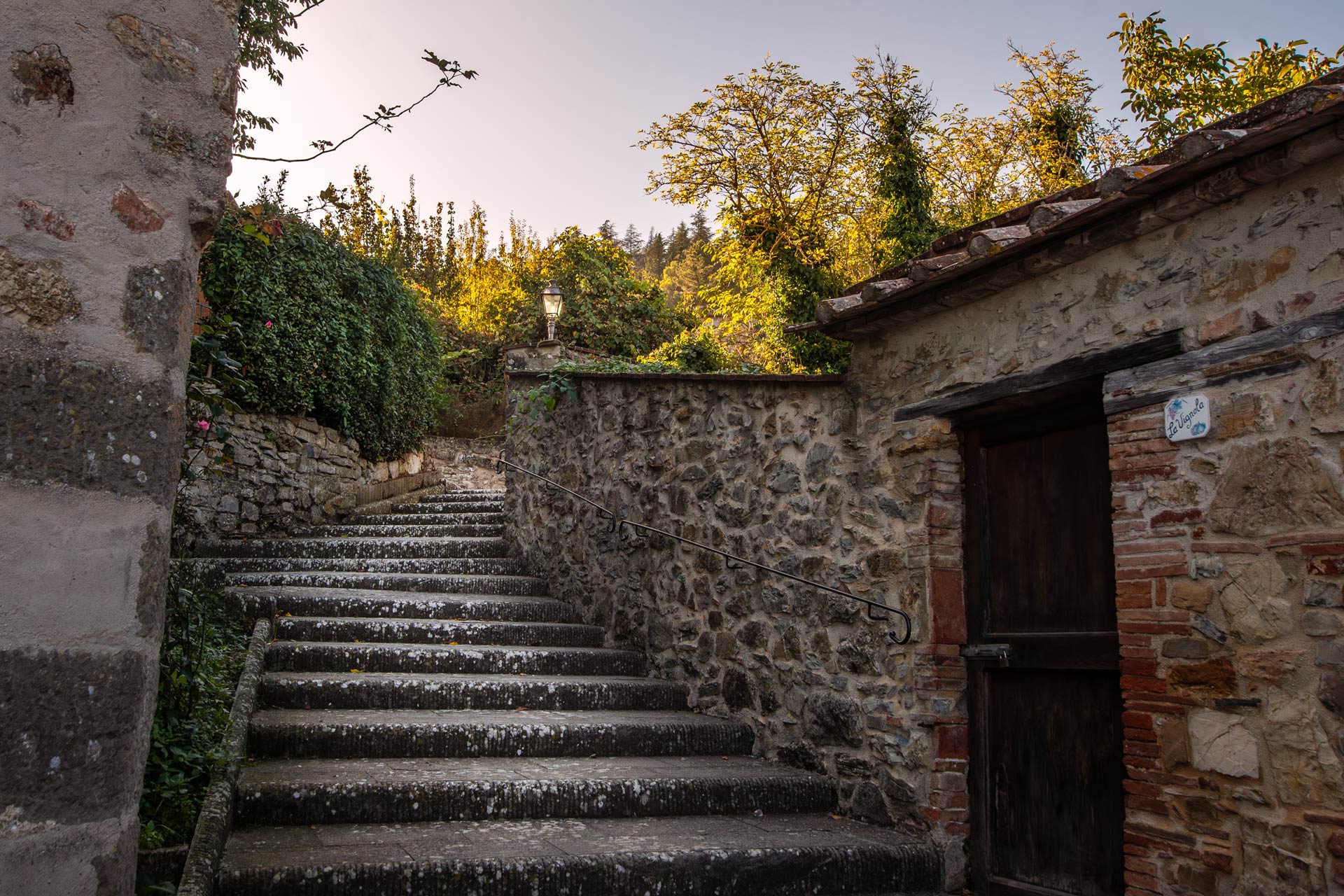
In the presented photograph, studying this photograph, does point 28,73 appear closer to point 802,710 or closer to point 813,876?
point 813,876

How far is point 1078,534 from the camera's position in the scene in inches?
151

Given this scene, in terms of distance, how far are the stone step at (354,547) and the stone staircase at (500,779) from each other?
5.39 ft

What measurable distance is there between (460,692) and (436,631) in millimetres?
978

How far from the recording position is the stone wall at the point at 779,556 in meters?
4.32

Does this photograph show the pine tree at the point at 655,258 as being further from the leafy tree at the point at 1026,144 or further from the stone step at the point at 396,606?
the stone step at the point at 396,606

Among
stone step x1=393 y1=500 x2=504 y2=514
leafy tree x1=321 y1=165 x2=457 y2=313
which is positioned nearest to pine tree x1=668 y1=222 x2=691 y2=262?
leafy tree x1=321 y1=165 x2=457 y2=313

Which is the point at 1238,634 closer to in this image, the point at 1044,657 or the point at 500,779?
the point at 1044,657

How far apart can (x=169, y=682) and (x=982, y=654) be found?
11.4 feet

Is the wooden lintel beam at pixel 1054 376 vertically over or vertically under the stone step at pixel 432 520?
over

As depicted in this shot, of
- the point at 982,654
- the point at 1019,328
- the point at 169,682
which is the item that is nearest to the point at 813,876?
the point at 982,654

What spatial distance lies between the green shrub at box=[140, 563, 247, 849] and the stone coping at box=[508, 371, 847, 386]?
2.95 metres

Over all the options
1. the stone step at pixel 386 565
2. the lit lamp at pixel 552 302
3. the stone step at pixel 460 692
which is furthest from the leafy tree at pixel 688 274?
the stone step at pixel 460 692

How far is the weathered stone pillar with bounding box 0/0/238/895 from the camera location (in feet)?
4.94

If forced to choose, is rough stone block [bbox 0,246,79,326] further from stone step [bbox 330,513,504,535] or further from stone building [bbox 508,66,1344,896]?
stone step [bbox 330,513,504,535]
